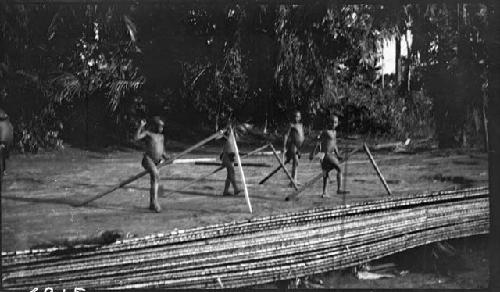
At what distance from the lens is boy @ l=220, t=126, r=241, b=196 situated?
4.57 meters

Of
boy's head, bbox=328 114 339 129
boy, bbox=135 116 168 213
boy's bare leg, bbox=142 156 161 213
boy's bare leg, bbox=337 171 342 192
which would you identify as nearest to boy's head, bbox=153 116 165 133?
boy, bbox=135 116 168 213

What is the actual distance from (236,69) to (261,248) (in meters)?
1.61

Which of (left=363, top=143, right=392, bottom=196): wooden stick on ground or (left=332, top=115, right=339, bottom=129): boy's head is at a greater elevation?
(left=332, top=115, right=339, bottom=129): boy's head

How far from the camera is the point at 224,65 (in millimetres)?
4605

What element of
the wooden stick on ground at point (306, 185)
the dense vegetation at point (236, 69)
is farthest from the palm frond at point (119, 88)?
the wooden stick on ground at point (306, 185)

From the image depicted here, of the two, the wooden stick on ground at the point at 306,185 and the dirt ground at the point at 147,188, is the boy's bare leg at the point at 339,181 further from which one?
the wooden stick on ground at the point at 306,185

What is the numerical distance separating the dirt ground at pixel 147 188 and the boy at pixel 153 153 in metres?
0.08

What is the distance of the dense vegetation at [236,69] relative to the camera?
4344 millimetres

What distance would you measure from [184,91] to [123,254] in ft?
4.89

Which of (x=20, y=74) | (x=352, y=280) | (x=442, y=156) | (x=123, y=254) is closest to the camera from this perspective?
(x=123, y=254)

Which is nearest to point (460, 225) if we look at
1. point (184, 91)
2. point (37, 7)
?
point (184, 91)

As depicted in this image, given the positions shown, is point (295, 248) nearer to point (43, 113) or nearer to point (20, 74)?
point (43, 113)

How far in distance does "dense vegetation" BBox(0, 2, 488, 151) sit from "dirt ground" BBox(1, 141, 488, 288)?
21cm

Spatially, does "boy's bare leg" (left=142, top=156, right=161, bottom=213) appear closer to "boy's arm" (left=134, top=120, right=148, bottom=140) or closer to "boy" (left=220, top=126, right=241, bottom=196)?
"boy's arm" (left=134, top=120, right=148, bottom=140)
